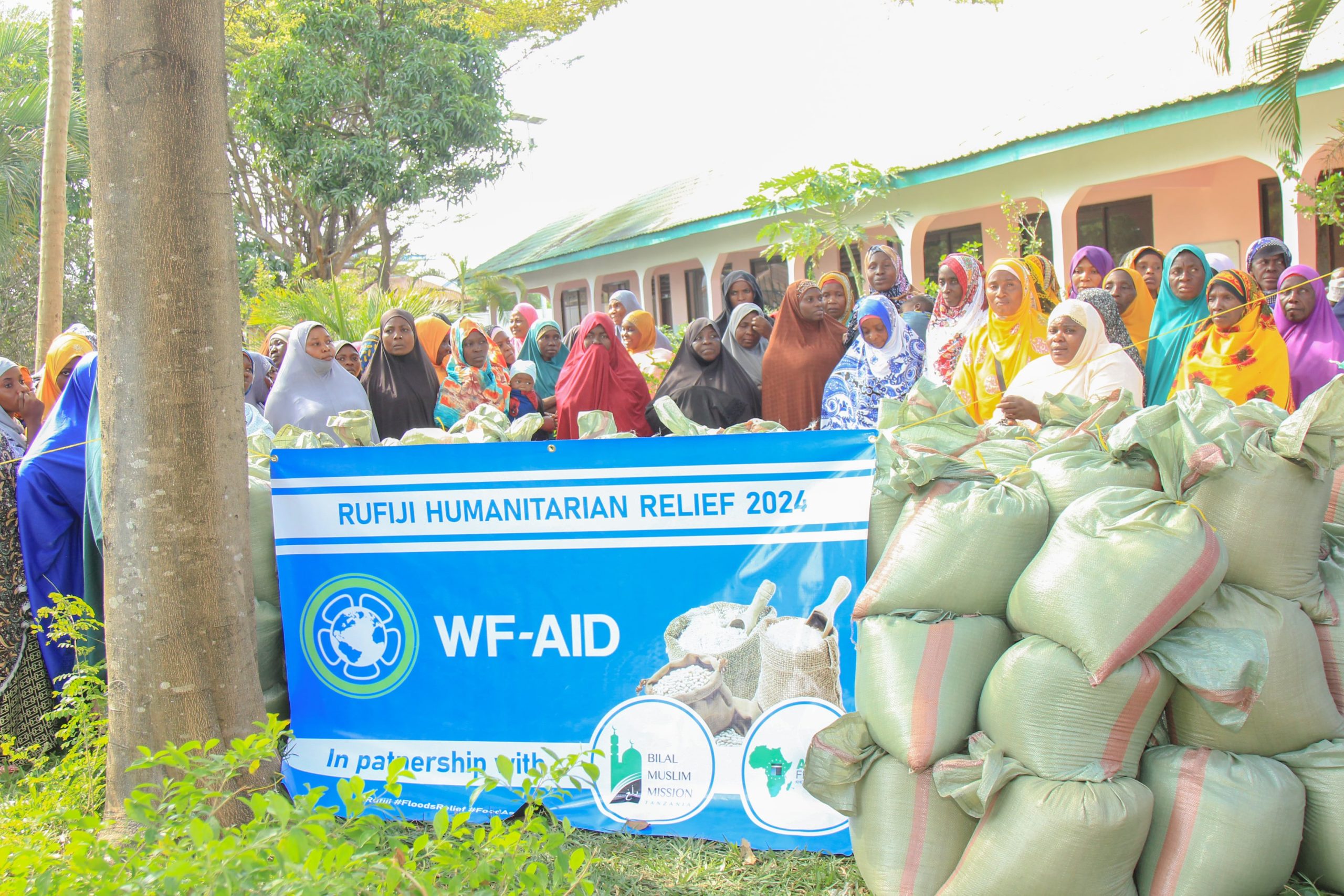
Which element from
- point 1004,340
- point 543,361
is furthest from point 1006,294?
point 543,361

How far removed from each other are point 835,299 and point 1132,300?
1.59 meters

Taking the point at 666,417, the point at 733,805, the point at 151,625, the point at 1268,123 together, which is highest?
the point at 1268,123

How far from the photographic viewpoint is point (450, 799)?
2738 mm

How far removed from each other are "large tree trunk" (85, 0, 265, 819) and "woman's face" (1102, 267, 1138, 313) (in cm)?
456

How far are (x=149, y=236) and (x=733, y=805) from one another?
1.99 meters

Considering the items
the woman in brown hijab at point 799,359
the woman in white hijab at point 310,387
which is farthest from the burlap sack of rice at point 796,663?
the woman in white hijab at point 310,387

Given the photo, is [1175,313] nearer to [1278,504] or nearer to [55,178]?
[1278,504]

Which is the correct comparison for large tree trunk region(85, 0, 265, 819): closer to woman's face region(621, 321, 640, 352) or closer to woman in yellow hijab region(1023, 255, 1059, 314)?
woman in yellow hijab region(1023, 255, 1059, 314)

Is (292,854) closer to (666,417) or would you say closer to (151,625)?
(151,625)

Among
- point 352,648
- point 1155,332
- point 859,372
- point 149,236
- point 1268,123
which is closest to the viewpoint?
point 149,236

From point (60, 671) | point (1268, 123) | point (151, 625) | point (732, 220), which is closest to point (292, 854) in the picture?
point (151, 625)

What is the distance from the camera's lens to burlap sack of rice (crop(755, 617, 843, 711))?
257cm

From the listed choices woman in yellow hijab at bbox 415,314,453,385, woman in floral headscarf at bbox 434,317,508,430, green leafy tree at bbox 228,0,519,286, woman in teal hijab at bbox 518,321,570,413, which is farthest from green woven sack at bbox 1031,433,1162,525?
green leafy tree at bbox 228,0,519,286

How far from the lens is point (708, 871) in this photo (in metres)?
2.44
